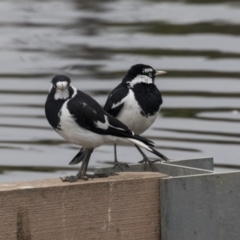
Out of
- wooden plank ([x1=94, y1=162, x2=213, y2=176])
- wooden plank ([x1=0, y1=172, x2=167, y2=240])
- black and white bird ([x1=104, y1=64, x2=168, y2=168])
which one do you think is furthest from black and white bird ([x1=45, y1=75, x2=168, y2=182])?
black and white bird ([x1=104, y1=64, x2=168, y2=168])

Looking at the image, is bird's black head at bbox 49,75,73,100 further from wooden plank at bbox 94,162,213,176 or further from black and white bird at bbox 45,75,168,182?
wooden plank at bbox 94,162,213,176

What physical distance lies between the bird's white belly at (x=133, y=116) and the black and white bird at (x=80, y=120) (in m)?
1.31

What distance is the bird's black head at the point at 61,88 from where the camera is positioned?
6332mm

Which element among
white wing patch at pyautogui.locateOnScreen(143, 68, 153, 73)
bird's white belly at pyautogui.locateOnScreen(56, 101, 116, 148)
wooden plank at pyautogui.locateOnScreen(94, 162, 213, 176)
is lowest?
wooden plank at pyautogui.locateOnScreen(94, 162, 213, 176)

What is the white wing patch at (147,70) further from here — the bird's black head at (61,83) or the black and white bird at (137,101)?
the bird's black head at (61,83)

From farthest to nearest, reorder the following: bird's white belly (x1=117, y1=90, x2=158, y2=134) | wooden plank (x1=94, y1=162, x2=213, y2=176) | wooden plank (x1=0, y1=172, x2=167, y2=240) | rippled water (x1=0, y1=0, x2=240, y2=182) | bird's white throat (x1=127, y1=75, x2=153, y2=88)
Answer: rippled water (x1=0, y1=0, x2=240, y2=182)
bird's white throat (x1=127, y1=75, x2=153, y2=88)
bird's white belly (x1=117, y1=90, x2=158, y2=134)
wooden plank (x1=94, y1=162, x2=213, y2=176)
wooden plank (x1=0, y1=172, x2=167, y2=240)

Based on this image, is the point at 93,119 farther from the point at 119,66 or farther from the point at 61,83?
the point at 119,66

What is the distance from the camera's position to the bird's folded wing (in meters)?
6.34

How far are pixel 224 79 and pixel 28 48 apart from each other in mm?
4895

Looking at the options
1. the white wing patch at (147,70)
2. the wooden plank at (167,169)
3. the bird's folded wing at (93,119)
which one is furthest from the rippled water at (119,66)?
the bird's folded wing at (93,119)

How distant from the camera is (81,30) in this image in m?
20.3

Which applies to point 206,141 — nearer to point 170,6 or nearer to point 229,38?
point 229,38

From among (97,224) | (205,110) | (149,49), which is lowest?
(97,224)

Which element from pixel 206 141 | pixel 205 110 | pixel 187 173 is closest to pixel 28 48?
pixel 205 110
